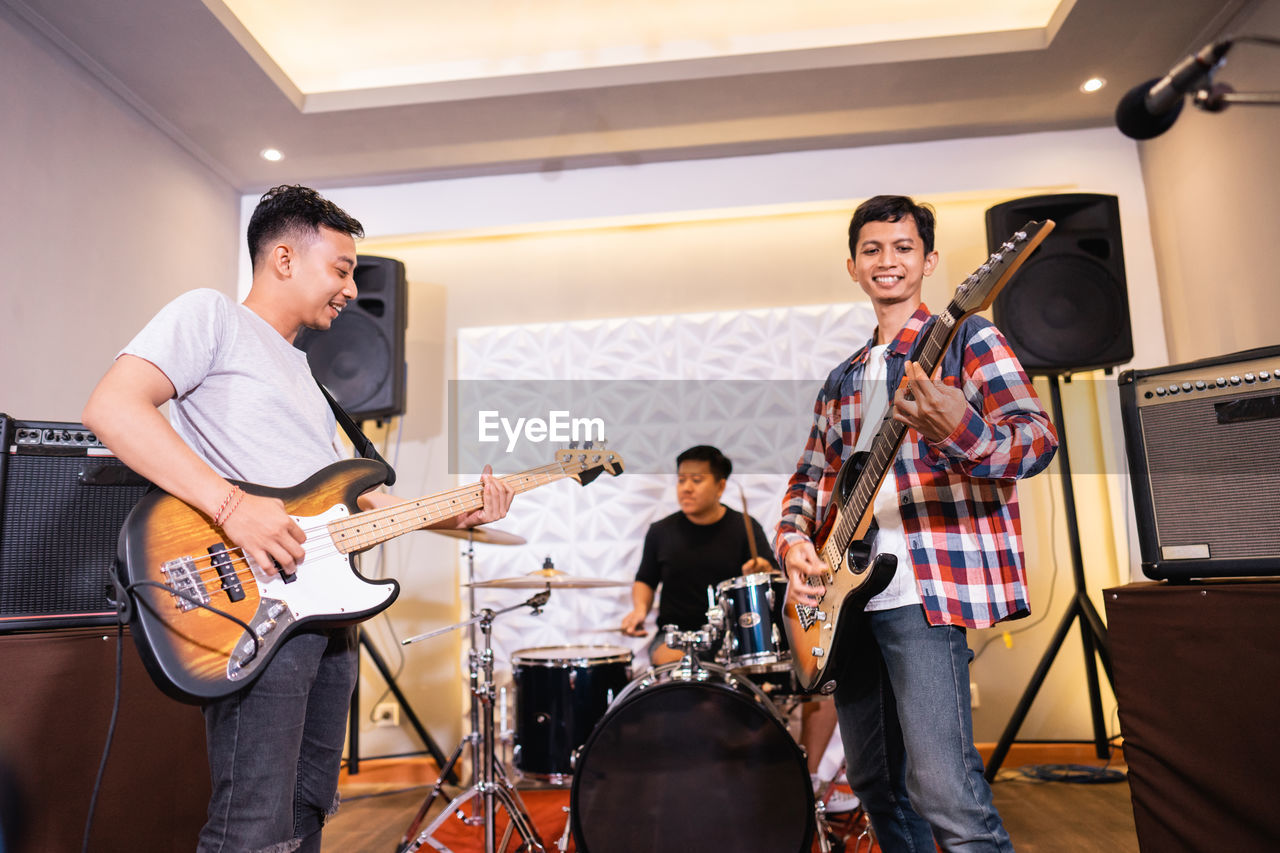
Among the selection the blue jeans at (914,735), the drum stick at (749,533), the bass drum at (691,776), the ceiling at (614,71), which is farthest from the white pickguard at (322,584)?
the ceiling at (614,71)

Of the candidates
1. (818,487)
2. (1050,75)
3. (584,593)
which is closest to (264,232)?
(818,487)

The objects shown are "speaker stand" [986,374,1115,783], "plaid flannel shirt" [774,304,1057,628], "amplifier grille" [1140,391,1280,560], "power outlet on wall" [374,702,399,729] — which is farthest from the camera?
"power outlet on wall" [374,702,399,729]

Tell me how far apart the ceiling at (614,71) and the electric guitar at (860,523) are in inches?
89.5

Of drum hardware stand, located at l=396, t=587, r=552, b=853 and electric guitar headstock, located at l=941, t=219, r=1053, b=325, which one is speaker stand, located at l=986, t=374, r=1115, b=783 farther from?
electric guitar headstock, located at l=941, t=219, r=1053, b=325

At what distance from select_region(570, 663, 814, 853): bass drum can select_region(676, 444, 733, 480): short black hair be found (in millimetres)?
1440

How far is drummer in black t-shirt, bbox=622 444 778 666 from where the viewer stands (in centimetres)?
364

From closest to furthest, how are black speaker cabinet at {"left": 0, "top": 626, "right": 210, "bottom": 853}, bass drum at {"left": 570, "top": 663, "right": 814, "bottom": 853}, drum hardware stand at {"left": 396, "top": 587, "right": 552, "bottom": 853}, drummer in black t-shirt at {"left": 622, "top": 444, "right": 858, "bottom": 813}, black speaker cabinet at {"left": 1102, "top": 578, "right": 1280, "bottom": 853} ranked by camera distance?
black speaker cabinet at {"left": 1102, "top": 578, "right": 1280, "bottom": 853}
black speaker cabinet at {"left": 0, "top": 626, "right": 210, "bottom": 853}
bass drum at {"left": 570, "top": 663, "right": 814, "bottom": 853}
drum hardware stand at {"left": 396, "top": 587, "right": 552, "bottom": 853}
drummer in black t-shirt at {"left": 622, "top": 444, "right": 858, "bottom": 813}

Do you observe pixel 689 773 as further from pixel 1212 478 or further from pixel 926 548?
pixel 1212 478

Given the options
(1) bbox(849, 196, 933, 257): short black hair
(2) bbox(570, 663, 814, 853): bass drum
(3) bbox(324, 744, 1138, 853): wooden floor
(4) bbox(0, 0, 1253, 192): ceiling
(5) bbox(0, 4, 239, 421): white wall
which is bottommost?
(3) bbox(324, 744, 1138, 853): wooden floor

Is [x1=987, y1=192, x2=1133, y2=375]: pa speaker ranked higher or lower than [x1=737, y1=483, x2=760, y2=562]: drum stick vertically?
higher

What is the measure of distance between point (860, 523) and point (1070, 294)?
2357 mm

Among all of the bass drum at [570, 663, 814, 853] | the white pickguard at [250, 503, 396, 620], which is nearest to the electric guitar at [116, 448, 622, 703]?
the white pickguard at [250, 503, 396, 620]

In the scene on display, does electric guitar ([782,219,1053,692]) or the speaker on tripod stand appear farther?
the speaker on tripod stand

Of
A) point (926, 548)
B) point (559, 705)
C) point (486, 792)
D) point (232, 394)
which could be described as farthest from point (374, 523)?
point (559, 705)
